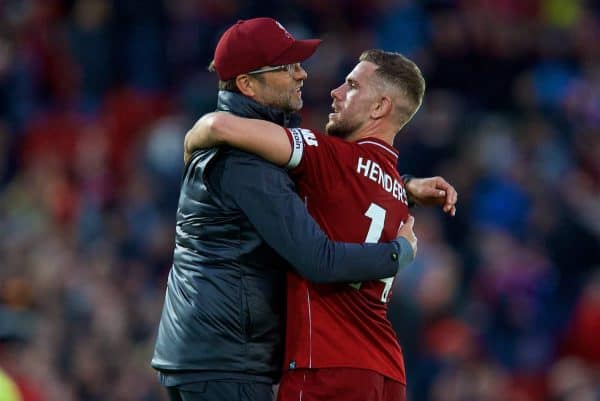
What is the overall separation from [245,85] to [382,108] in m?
0.54

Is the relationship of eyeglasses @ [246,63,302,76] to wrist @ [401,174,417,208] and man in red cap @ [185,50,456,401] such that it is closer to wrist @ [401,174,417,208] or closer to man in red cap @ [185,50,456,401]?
man in red cap @ [185,50,456,401]

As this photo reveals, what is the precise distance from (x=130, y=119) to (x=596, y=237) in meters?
4.34

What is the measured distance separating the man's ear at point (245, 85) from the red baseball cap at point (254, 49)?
0.08 feet

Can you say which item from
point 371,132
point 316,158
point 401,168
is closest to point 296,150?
point 316,158

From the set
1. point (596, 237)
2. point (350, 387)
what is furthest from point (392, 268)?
point (596, 237)

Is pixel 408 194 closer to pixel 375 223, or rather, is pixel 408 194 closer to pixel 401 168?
pixel 375 223

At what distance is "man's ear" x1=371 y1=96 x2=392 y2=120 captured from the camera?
476 cm

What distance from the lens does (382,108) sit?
4762 millimetres

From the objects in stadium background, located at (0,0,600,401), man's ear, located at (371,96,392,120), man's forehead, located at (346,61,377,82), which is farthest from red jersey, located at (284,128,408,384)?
stadium background, located at (0,0,600,401)

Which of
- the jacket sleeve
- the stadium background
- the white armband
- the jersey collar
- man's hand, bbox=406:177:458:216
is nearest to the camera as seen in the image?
the jacket sleeve

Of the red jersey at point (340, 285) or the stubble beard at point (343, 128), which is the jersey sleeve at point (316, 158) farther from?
the stubble beard at point (343, 128)

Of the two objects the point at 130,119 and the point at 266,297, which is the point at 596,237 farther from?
the point at 266,297

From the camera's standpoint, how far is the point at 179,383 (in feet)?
14.4

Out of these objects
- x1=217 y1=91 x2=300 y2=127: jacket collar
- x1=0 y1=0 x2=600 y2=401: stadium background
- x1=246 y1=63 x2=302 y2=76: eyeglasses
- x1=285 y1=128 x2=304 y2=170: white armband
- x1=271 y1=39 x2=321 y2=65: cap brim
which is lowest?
x1=0 y1=0 x2=600 y2=401: stadium background
